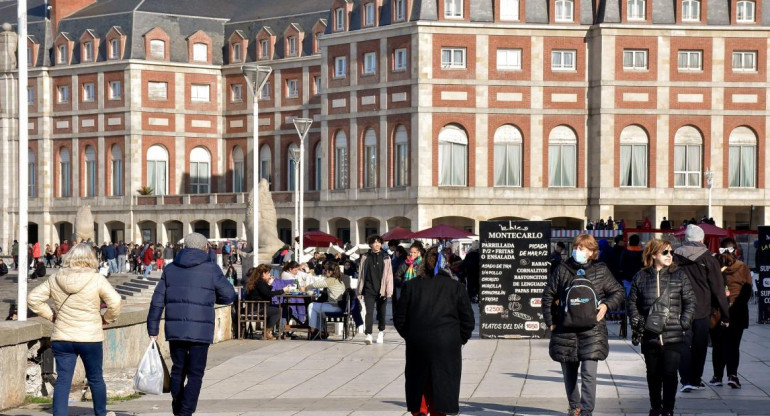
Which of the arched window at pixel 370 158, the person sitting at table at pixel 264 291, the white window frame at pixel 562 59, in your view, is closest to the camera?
the person sitting at table at pixel 264 291

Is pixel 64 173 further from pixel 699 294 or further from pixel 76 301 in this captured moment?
pixel 76 301

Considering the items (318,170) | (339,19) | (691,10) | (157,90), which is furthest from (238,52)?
(691,10)

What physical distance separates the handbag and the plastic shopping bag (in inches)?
170

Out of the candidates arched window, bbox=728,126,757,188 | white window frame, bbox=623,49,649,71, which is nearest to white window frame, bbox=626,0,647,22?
white window frame, bbox=623,49,649,71

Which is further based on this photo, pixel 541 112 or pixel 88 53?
pixel 88 53

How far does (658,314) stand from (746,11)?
5039 cm

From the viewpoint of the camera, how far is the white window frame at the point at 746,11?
6166 cm

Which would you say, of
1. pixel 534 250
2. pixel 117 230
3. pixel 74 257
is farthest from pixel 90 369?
pixel 117 230

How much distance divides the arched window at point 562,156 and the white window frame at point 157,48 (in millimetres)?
25392

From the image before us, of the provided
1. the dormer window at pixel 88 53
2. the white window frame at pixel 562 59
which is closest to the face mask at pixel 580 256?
the white window frame at pixel 562 59

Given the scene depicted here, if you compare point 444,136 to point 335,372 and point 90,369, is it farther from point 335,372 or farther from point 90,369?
point 90,369

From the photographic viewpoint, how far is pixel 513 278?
23844 mm

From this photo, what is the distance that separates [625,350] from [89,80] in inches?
2455

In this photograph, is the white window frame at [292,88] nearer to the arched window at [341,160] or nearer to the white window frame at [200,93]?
the white window frame at [200,93]
